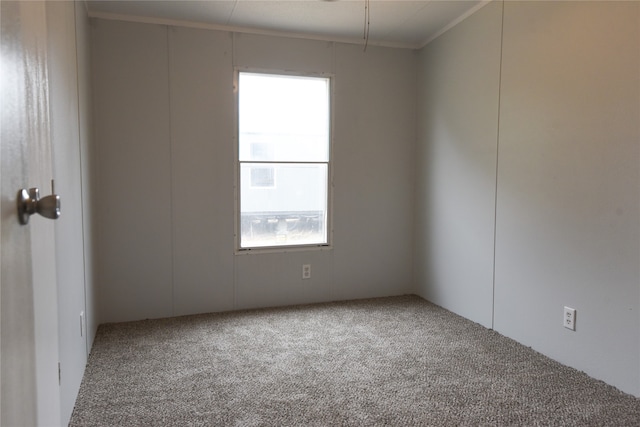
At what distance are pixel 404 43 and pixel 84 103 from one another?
2.67 m

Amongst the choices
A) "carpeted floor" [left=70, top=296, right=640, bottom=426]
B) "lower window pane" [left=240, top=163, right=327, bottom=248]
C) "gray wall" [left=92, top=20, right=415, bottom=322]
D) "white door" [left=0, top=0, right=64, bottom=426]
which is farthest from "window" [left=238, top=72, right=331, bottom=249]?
"white door" [left=0, top=0, right=64, bottom=426]

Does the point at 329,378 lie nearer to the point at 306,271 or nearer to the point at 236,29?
the point at 306,271

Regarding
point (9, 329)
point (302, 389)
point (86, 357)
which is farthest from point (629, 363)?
point (86, 357)

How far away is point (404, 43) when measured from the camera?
3.97 metres

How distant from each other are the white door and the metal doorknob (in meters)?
0.02

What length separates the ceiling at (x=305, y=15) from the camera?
3.13 metres

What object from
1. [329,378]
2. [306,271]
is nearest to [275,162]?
[306,271]

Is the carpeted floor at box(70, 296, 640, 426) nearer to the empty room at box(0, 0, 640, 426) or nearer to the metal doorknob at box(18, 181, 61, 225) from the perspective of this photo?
the empty room at box(0, 0, 640, 426)

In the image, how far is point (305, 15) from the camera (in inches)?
131

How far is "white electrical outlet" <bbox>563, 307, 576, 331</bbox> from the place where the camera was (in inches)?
99.7

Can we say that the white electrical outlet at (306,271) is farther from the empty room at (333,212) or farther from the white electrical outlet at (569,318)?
the white electrical outlet at (569,318)

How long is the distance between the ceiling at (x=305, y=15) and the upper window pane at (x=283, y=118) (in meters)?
0.40

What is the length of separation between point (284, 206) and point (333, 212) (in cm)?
44

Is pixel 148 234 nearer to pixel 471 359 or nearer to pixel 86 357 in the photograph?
pixel 86 357
